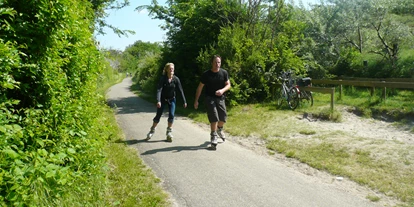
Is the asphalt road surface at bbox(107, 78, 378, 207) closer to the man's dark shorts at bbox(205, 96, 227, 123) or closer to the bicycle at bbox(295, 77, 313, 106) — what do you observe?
the man's dark shorts at bbox(205, 96, 227, 123)

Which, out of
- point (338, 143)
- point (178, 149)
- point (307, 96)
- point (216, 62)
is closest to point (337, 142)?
point (338, 143)

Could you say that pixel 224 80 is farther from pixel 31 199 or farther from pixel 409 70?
pixel 409 70

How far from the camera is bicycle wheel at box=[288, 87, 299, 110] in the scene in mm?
11094

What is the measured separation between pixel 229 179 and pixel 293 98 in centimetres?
686

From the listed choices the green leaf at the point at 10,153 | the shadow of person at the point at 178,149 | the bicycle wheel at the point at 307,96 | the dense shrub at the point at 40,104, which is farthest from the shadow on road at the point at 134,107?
the green leaf at the point at 10,153

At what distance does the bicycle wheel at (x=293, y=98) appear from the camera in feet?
36.4

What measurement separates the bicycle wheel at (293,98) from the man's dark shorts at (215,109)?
4.71 m

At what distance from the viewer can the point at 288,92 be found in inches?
452

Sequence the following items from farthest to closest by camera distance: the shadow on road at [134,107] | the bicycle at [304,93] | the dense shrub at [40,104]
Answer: the shadow on road at [134,107], the bicycle at [304,93], the dense shrub at [40,104]

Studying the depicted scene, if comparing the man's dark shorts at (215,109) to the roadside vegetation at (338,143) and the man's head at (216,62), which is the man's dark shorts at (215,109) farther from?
the roadside vegetation at (338,143)

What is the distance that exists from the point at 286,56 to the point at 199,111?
4.51 meters

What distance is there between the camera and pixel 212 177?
525 centimetres

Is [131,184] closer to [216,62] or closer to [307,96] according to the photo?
[216,62]

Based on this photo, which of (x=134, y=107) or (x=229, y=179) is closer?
(x=229, y=179)
